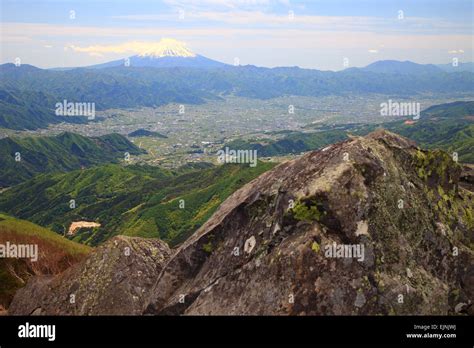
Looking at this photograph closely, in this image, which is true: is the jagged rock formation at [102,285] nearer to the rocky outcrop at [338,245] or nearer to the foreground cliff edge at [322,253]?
the foreground cliff edge at [322,253]

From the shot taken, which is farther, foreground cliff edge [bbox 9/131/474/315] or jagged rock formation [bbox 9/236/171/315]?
jagged rock formation [bbox 9/236/171/315]

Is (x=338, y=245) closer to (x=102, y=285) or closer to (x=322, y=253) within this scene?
(x=322, y=253)

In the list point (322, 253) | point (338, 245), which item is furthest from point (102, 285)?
point (338, 245)

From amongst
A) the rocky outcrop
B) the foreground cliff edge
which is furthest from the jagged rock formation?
the rocky outcrop

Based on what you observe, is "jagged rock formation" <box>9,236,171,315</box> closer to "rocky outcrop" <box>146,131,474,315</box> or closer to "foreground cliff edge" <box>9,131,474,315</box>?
"foreground cliff edge" <box>9,131,474,315</box>

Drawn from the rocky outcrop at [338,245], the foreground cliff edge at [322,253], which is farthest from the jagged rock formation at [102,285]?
the rocky outcrop at [338,245]

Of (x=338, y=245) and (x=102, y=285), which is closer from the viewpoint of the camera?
(x=338, y=245)

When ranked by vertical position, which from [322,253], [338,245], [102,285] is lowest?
[102,285]

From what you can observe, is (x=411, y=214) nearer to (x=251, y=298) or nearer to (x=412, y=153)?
(x=412, y=153)
